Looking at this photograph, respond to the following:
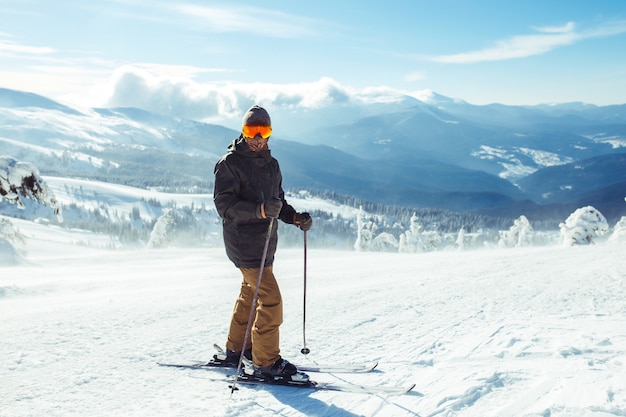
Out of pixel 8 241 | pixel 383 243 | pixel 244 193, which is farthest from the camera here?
pixel 383 243

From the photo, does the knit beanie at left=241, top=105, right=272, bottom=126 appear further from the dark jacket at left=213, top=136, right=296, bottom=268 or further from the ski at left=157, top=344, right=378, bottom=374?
the ski at left=157, top=344, right=378, bottom=374

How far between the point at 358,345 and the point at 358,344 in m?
0.03

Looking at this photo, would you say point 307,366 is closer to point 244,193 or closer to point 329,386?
point 329,386

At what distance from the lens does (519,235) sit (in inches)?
2219

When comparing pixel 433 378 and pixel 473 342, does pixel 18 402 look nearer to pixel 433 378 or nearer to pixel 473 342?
pixel 433 378

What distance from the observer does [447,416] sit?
3379mm

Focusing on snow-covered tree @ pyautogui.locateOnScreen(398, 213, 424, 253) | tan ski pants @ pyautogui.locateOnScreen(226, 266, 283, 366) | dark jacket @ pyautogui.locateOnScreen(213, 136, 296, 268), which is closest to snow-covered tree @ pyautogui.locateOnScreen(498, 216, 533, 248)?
snow-covered tree @ pyautogui.locateOnScreen(398, 213, 424, 253)

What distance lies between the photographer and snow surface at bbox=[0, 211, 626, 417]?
365cm

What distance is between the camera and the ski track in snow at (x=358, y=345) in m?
3.65

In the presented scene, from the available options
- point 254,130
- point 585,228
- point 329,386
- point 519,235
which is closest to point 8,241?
point 254,130

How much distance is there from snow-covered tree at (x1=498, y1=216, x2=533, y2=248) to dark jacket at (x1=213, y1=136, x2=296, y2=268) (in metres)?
56.3

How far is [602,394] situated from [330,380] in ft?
7.25

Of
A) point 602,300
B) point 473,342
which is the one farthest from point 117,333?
point 602,300

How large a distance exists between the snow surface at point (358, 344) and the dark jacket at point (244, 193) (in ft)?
4.06
